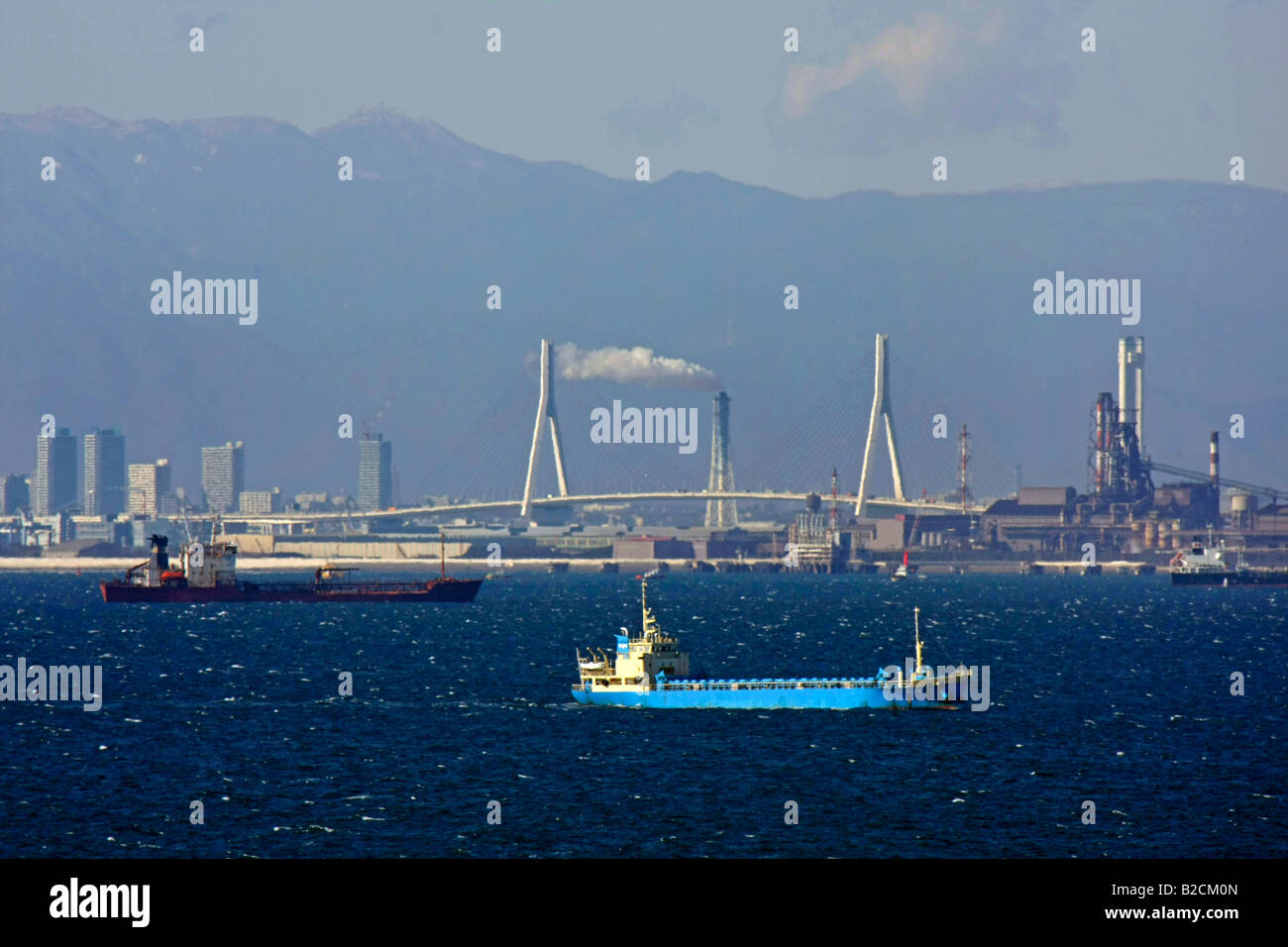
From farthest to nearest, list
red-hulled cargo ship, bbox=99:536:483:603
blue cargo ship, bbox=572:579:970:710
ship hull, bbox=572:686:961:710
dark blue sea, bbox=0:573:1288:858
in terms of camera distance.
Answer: red-hulled cargo ship, bbox=99:536:483:603, blue cargo ship, bbox=572:579:970:710, ship hull, bbox=572:686:961:710, dark blue sea, bbox=0:573:1288:858

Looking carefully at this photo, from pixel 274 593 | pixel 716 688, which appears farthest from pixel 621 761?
pixel 274 593

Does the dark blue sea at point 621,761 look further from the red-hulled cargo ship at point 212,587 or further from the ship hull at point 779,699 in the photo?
the red-hulled cargo ship at point 212,587

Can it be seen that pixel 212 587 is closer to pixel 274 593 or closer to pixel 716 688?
pixel 274 593

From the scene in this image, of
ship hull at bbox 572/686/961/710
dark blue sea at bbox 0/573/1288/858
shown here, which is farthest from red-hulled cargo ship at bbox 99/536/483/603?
ship hull at bbox 572/686/961/710

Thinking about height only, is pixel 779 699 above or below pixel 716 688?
below

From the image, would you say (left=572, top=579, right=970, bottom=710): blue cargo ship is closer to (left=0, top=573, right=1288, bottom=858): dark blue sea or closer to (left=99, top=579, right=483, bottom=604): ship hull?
(left=0, top=573, right=1288, bottom=858): dark blue sea

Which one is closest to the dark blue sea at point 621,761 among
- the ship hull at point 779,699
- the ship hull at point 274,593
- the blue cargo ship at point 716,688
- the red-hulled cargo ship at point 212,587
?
the ship hull at point 779,699
